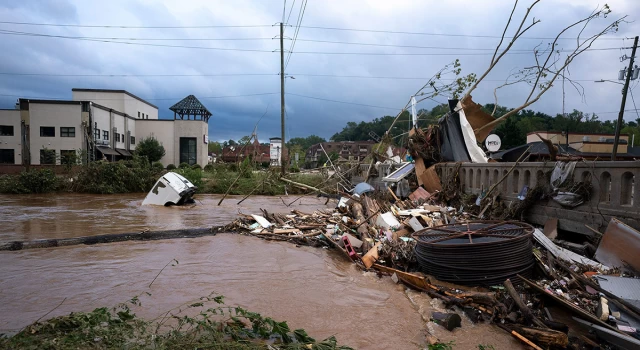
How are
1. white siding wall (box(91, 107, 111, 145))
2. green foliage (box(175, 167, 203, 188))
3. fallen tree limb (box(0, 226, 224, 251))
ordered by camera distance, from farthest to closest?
white siding wall (box(91, 107, 111, 145)) < green foliage (box(175, 167, 203, 188)) < fallen tree limb (box(0, 226, 224, 251))

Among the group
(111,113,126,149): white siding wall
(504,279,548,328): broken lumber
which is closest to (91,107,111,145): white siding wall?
(111,113,126,149): white siding wall

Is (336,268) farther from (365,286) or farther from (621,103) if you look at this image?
(621,103)

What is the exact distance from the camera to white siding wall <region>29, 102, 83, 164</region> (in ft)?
121

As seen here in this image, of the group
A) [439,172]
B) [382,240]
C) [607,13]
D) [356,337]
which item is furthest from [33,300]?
[607,13]

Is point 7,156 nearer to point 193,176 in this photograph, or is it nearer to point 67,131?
point 67,131

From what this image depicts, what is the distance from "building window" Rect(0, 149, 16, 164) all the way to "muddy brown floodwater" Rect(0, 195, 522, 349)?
1308 inches

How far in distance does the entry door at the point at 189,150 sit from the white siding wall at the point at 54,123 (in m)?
11.7

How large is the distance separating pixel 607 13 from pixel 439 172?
5.72m

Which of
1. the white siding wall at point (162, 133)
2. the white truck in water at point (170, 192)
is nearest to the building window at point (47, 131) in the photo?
the white siding wall at point (162, 133)

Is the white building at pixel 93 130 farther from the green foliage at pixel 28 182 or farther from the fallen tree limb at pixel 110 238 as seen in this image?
the fallen tree limb at pixel 110 238

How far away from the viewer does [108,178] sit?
2205cm

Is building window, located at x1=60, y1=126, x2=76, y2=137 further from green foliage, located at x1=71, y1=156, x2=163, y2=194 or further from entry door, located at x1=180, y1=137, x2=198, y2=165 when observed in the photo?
green foliage, located at x1=71, y1=156, x2=163, y2=194

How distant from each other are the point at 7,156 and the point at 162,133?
610 inches

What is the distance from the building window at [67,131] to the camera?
123 ft
